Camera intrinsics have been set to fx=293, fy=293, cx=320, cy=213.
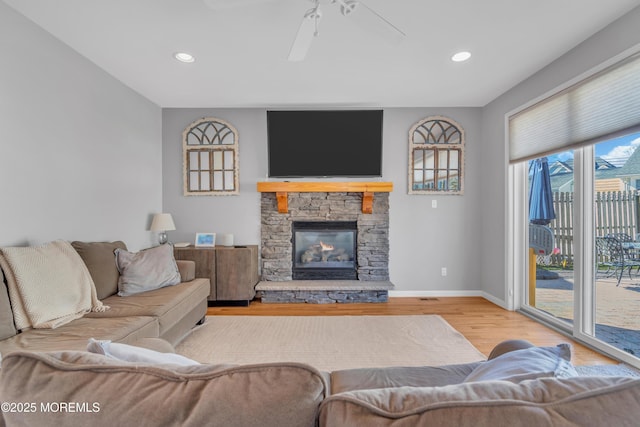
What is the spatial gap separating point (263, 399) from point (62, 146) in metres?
2.97

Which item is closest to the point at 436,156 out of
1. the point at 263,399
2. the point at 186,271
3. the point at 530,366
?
the point at 186,271

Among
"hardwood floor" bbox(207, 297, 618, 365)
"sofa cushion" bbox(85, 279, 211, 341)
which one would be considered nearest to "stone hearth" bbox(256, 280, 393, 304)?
"hardwood floor" bbox(207, 297, 618, 365)

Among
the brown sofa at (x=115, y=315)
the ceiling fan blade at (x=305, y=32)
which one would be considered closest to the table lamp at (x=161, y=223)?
the brown sofa at (x=115, y=315)

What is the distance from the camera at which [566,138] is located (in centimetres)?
268

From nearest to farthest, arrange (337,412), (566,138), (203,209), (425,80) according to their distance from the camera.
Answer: (337,412) < (566,138) < (425,80) < (203,209)

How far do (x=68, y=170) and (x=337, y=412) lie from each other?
3.07 meters

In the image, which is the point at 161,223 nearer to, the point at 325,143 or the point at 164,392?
the point at 325,143

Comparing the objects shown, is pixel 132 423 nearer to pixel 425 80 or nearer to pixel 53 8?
pixel 53 8

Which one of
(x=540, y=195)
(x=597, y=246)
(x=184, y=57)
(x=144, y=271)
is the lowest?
(x=144, y=271)

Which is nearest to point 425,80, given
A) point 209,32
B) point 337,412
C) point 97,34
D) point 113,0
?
point 209,32

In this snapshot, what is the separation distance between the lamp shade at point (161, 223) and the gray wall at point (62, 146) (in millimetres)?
161

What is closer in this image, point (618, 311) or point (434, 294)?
point (618, 311)

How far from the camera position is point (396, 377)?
3.78 feet

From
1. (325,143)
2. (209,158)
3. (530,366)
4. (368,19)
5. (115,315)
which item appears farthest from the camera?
(209,158)
